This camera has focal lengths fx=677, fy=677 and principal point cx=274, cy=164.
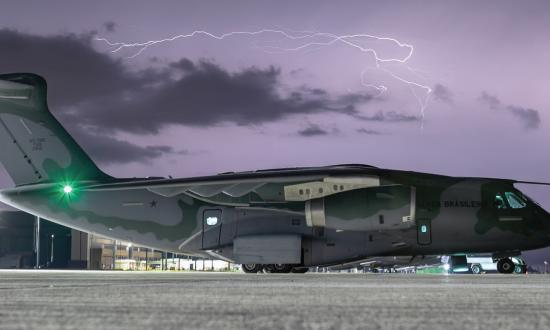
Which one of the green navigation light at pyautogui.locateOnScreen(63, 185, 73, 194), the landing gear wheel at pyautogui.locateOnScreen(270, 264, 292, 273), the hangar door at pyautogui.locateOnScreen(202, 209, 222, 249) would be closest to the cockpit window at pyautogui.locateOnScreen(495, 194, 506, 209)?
the landing gear wheel at pyautogui.locateOnScreen(270, 264, 292, 273)

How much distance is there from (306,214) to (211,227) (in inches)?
122

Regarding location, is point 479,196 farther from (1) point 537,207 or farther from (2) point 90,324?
(2) point 90,324

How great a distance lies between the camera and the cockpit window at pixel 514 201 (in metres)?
18.1

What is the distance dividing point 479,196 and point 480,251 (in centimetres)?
147

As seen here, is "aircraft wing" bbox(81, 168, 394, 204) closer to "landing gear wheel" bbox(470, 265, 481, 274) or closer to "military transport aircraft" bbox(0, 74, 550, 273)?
"military transport aircraft" bbox(0, 74, 550, 273)

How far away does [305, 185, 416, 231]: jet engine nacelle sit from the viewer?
1702cm

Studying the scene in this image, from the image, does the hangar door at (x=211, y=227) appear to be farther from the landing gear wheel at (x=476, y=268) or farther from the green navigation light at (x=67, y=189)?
the landing gear wheel at (x=476, y=268)

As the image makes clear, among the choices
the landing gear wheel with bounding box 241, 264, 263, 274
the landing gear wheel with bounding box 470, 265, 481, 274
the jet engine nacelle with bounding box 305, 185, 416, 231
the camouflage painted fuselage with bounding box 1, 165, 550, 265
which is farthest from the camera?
the landing gear wheel with bounding box 470, 265, 481, 274

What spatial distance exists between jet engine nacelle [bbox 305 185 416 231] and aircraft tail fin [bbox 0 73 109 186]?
7837mm

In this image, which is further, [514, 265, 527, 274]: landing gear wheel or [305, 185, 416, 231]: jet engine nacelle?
[514, 265, 527, 274]: landing gear wheel

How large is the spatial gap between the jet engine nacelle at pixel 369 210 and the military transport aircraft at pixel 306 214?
3cm

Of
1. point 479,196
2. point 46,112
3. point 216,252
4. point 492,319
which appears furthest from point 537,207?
point 492,319

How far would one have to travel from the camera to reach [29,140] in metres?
21.5

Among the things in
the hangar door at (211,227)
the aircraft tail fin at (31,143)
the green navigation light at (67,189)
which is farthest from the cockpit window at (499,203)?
the green navigation light at (67,189)
